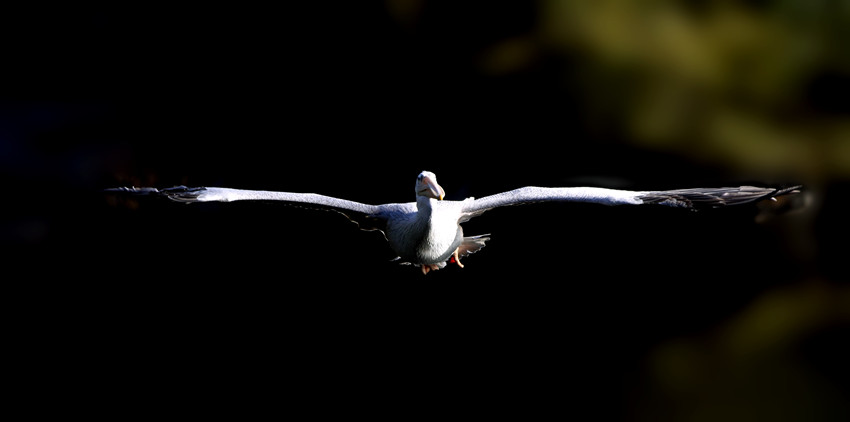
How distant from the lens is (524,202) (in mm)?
1365

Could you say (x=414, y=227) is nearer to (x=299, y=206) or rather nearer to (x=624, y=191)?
(x=299, y=206)

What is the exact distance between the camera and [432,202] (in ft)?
4.39

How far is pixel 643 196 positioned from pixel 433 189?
368 millimetres

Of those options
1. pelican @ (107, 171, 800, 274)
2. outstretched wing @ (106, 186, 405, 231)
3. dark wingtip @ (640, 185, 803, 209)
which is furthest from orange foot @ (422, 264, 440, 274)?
dark wingtip @ (640, 185, 803, 209)

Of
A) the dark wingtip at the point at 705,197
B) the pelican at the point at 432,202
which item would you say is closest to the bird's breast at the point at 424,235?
the pelican at the point at 432,202

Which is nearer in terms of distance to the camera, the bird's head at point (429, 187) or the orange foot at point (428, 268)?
the bird's head at point (429, 187)

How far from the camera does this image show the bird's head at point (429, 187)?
4.15 feet

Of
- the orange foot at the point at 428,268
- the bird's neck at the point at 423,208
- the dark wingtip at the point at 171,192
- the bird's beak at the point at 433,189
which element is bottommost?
the orange foot at the point at 428,268

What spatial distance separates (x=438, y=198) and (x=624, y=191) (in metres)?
0.34

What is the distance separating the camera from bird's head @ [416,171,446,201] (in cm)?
126

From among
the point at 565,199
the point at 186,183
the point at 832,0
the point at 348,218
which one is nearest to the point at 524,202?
the point at 565,199

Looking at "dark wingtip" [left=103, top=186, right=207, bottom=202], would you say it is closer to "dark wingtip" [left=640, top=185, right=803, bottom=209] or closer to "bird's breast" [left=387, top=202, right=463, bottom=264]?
"bird's breast" [left=387, top=202, right=463, bottom=264]

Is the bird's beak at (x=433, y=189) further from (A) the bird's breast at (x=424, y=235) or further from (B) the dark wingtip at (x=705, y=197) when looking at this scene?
(B) the dark wingtip at (x=705, y=197)

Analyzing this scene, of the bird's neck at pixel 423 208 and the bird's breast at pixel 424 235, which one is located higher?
the bird's neck at pixel 423 208
